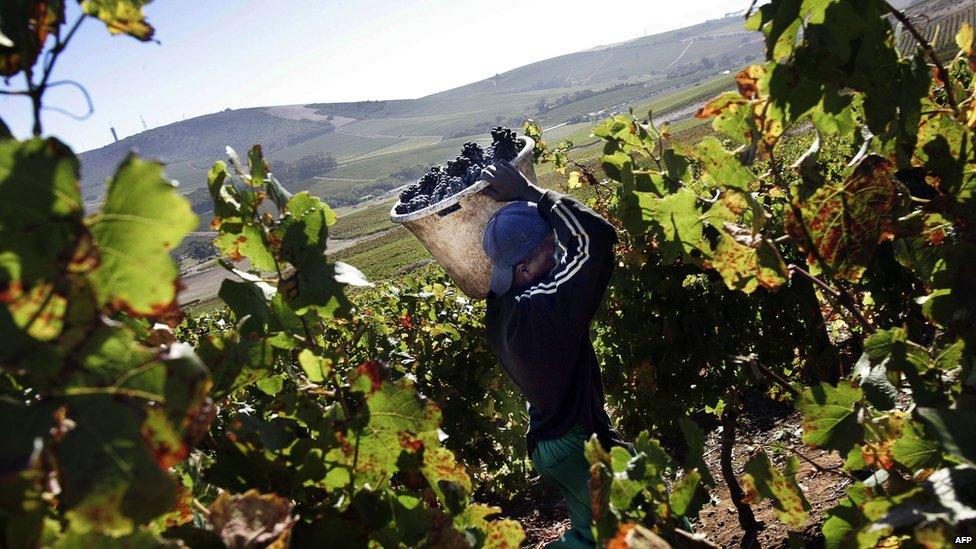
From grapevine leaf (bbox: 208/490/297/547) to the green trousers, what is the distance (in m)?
1.78

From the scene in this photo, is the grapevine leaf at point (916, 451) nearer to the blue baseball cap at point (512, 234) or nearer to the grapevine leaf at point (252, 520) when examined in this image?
the grapevine leaf at point (252, 520)

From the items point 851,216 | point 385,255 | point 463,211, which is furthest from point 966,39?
point 385,255

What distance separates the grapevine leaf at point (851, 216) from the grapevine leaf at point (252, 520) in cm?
82

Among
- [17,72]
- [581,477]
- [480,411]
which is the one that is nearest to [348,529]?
[17,72]

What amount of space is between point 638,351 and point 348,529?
3.93 m

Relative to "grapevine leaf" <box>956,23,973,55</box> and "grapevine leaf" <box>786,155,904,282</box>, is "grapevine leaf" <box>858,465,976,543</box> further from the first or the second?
"grapevine leaf" <box>956,23,973,55</box>

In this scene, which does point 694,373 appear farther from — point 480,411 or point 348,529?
point 348,529

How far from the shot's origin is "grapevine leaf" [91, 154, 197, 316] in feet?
1.72

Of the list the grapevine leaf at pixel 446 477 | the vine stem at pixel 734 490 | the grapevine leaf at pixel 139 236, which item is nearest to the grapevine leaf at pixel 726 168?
the grapevine leaf at pixel 446 477

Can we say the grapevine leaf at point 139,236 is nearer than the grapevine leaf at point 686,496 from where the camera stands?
Yes

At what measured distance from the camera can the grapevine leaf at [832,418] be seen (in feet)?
3.43

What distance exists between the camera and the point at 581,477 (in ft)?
8.04

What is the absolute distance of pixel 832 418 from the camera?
1.06 metres

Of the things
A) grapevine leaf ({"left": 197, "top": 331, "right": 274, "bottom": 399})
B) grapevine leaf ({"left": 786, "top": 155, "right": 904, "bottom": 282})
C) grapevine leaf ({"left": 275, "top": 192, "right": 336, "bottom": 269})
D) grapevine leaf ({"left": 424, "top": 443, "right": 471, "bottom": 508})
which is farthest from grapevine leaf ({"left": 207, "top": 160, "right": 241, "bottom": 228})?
grapevine leaf ({"left": 786, "top": 155, "right": 904, "bottom": 282})
